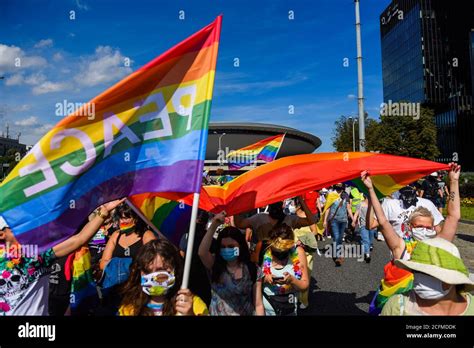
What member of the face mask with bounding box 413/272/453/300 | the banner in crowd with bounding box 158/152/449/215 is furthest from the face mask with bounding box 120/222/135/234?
the face mask with bounding box 413/272/453/300

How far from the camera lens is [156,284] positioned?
2.96 meters

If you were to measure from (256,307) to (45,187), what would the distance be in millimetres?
1875

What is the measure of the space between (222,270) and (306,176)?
1431 millimetres

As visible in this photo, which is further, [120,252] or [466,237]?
[466,237]

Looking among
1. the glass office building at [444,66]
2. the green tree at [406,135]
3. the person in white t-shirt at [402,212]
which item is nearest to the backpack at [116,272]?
the person in white t-shirt at [402,212]

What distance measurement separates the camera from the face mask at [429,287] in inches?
94.5

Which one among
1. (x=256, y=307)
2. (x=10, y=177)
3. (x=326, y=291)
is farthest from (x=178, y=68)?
(x=326, y=291)

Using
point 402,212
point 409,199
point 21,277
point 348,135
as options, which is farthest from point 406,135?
point 21,277

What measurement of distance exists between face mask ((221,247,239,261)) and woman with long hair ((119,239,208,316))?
0.57 m

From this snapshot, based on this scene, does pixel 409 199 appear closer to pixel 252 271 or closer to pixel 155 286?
pixel 252 271

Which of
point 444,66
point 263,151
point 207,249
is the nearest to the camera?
point 207,249

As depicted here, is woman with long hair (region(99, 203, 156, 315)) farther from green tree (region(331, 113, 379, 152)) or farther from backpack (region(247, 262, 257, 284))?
green tree (region(331, 113, 379, 152))

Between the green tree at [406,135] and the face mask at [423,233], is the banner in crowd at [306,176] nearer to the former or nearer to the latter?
the face mask at [423,233]

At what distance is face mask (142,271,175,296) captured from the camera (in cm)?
296
